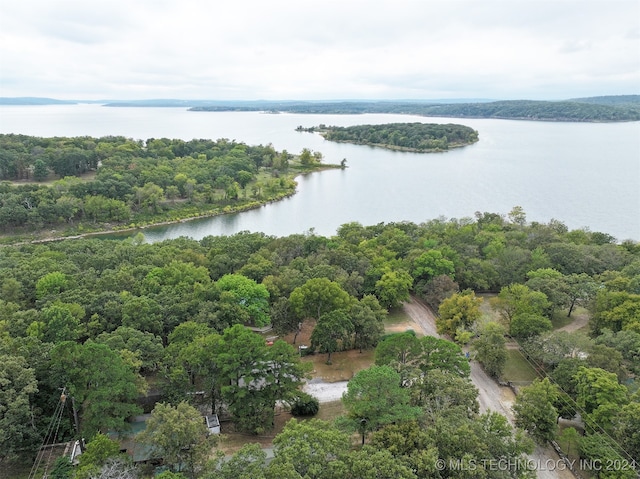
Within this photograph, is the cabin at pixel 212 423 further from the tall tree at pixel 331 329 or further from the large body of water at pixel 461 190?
the large body of water at pixel 461 190

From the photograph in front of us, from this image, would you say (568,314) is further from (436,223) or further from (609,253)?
(436,223)

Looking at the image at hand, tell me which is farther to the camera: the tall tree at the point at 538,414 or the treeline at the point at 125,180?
the treeline at the point at 125,180

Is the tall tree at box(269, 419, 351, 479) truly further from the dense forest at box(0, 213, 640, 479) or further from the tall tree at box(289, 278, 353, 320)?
the tall tree at box(289, 278, 353, 320)

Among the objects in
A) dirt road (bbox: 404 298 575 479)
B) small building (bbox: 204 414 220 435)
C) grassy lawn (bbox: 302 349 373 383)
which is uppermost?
small building (bbox: 204 414 220 435)

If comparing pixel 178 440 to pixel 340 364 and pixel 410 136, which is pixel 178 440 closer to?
pixel 340 364

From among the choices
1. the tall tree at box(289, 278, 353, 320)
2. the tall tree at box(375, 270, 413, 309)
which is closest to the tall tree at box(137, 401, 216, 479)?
the tall tree at box(289, 278, 353, 320)

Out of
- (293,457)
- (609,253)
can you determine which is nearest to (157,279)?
(293,457)

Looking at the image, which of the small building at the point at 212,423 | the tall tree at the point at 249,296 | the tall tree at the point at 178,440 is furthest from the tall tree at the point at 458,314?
the tall tree at the point at 178,440
